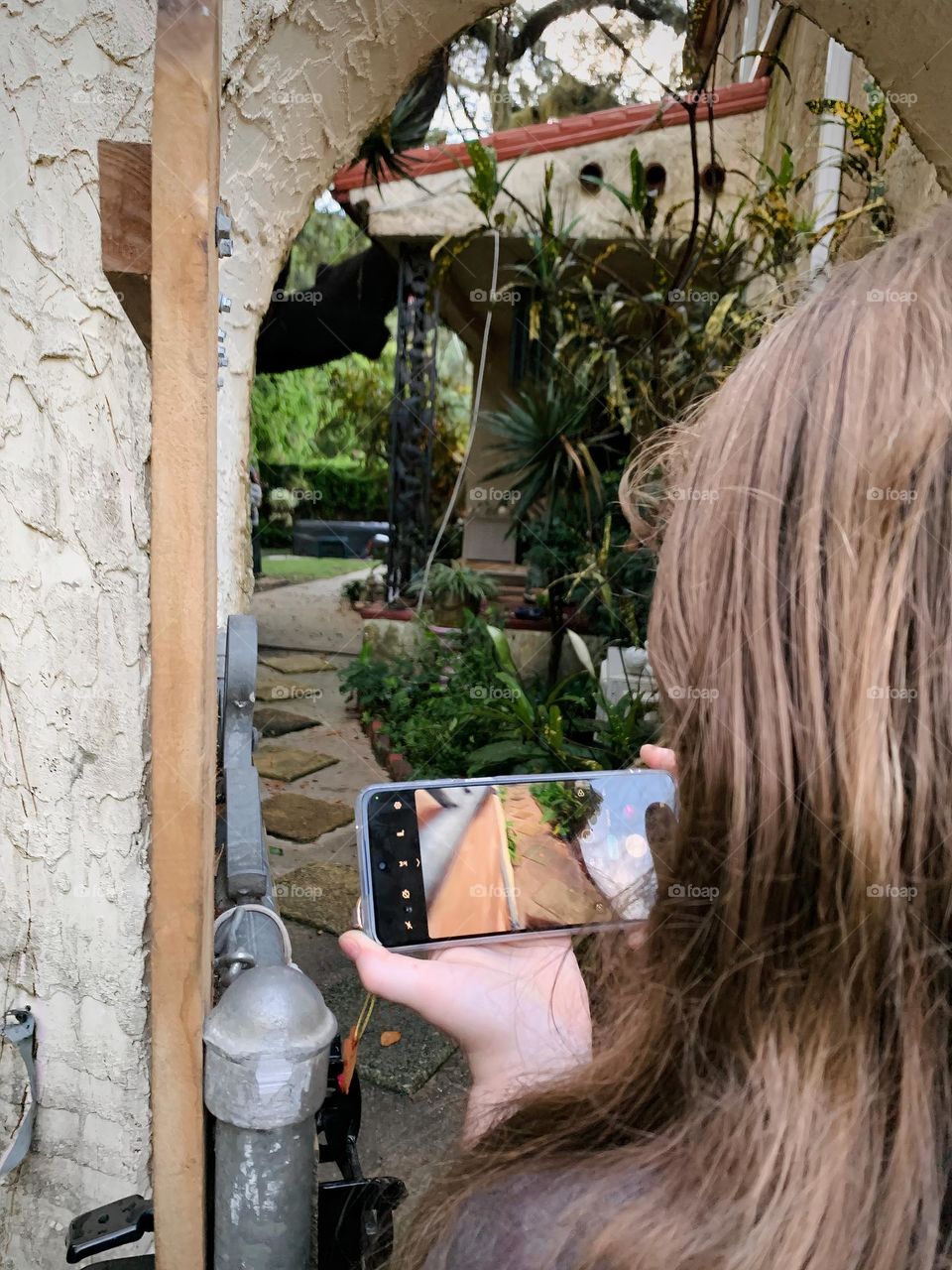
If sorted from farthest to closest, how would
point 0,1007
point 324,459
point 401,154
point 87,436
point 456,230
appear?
1. point 324,459
2. point 456,230
3. point 401,154
4. point 0,1007
5. point 87,436

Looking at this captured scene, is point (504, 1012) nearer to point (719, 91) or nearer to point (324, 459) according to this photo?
point (719, 91)

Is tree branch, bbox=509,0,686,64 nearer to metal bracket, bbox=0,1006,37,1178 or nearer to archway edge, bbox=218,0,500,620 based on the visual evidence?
archway edge, bbox=218,0,500,620

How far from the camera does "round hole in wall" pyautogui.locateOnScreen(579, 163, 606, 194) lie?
5.29 meters

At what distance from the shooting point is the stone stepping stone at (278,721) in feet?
17.6

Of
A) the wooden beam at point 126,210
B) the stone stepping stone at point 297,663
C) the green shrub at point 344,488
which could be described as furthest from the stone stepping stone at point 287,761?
the green shrub at point 344,488

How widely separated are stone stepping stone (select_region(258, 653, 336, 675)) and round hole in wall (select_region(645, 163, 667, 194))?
3.74 meters

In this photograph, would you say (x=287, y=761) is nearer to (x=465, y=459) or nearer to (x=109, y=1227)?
(x=465, y=459)

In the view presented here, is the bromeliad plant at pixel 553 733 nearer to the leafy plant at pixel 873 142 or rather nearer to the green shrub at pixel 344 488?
the leafy plant at pixel 873 142

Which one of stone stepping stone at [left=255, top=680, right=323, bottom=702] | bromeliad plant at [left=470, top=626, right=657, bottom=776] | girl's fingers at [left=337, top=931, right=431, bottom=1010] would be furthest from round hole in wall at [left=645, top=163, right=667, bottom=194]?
girl's fingers at [left=337, top=931, right=431, bottom=1010]

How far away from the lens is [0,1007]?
57.5 inches

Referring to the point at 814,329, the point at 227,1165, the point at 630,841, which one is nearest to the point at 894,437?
the point at 814,329

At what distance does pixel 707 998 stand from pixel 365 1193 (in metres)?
0.44

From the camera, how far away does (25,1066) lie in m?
1.47

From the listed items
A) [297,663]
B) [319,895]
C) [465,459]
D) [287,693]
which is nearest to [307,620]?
[297,663]
